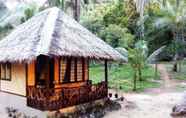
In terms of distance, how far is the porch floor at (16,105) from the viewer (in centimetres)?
1190

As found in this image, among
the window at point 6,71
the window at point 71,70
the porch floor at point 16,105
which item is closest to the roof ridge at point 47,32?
the window at point 71,70

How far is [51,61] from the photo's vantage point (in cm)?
1263

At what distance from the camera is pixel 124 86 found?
64.1ft

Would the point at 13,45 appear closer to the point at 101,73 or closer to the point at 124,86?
the point at 124,86

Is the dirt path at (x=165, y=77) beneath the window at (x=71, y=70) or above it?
beneath

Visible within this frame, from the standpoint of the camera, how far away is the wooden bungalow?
11.6 m

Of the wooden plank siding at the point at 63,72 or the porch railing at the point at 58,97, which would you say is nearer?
the porch railing at the point at 58,97

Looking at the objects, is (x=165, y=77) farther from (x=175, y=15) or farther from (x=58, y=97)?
(x=58, y=97)

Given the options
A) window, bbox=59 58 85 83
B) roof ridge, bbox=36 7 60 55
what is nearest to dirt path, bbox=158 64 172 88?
window, bbox=59 58 85 83

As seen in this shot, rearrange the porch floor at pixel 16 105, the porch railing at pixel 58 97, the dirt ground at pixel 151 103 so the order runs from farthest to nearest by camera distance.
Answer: the dirt ground at pixel 151 103, the porch floor at pixel 16 105, the porch railing at pixel 58 97

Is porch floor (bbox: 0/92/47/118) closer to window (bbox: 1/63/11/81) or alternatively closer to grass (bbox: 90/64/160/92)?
window (bbox: 1/63/11/81)

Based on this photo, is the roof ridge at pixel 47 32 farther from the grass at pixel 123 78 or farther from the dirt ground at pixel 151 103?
the grass at pixel 123 78

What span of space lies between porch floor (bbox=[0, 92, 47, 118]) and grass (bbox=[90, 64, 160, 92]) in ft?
22.3

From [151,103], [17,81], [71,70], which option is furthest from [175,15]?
[17,81]
